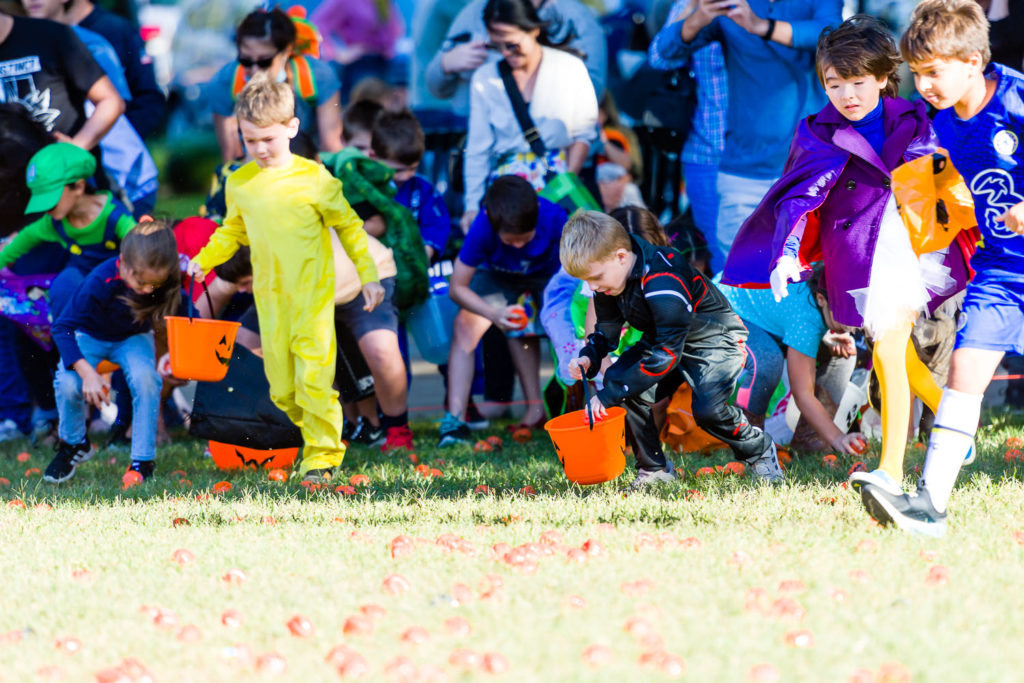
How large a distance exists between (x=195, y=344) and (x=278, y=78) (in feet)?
7.14

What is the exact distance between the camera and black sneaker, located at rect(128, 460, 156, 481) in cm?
524

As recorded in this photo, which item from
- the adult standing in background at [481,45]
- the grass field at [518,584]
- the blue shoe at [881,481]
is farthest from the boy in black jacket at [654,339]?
the adult standing in background at [481,45]

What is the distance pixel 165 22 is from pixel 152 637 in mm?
8769

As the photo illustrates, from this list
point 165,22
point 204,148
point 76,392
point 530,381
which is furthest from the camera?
point 204,148

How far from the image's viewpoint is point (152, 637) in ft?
9.30

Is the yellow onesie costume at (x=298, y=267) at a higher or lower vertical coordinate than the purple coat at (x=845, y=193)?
lower

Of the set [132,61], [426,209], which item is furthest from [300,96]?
[132,61]

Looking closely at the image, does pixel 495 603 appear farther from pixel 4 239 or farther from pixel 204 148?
pixel 204 148

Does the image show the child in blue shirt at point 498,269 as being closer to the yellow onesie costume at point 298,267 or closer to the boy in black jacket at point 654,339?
the yellow onesie costume at point 298,267

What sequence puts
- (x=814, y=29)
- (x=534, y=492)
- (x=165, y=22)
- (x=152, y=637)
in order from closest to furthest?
1. (x=152, y=637)
2. (x=534, y=492)
3. (x=814, y=29)
4. (x=165, y=22)

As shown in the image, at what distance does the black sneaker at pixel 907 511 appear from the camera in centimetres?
350

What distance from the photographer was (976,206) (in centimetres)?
368

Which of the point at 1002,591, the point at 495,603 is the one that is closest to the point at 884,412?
the point at 1002,591

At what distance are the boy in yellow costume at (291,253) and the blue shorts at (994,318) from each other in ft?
8.08
